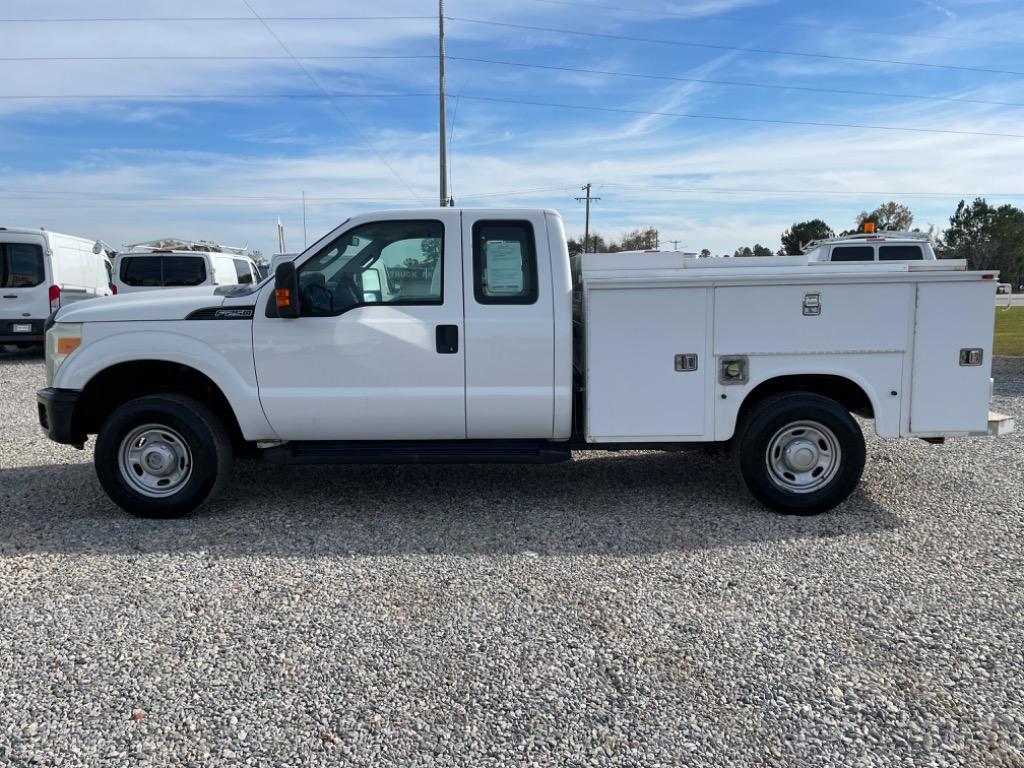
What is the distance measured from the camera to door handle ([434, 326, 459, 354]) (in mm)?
5309

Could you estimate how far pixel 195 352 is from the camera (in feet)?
17.7

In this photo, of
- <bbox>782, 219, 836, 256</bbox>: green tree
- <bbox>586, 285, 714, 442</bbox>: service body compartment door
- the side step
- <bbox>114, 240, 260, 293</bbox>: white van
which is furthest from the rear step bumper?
<bbox>782, 219, 836, 256</bbox>: green tree

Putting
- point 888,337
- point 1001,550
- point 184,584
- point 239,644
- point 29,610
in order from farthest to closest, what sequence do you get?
point 888,337, point 1001,550, point 184,584, point 29,610, point 239,644

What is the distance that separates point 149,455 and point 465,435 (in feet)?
6.91

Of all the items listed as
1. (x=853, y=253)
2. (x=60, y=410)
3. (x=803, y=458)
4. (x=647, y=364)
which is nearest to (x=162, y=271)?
(x=60, y=410)

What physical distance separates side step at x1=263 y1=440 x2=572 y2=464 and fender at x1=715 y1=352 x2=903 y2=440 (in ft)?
4.07

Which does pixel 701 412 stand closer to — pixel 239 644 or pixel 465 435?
pixel 465 435

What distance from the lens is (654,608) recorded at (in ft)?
13.5

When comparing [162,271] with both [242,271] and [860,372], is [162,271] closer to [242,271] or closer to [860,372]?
[242,271]

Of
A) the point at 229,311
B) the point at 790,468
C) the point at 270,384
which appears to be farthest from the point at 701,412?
the point at 229,311

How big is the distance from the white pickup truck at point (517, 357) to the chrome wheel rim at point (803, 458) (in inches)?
0.6

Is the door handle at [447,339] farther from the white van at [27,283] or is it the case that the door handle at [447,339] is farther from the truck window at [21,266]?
the truck window at [21,266]

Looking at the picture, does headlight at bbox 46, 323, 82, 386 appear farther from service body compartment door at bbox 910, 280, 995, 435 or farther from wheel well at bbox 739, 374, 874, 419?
service body compartment door at bbox 910, 280, 995, 435

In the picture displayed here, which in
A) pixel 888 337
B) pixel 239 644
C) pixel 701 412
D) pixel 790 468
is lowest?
pixel 239 644
